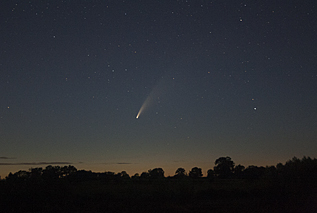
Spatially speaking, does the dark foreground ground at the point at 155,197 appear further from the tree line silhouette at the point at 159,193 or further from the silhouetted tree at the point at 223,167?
the silhouetted tree at the point at 223,167

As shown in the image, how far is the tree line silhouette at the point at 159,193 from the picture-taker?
737 inches

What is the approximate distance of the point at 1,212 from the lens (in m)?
16.6

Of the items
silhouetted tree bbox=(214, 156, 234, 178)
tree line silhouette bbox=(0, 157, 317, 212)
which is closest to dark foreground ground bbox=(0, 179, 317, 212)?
tree line silhouette bbox=(0, 157, 317, 212)

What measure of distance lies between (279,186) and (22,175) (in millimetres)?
24853

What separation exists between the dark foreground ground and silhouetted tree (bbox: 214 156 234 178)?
39.5 meters

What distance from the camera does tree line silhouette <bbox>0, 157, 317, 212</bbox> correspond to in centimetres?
1872

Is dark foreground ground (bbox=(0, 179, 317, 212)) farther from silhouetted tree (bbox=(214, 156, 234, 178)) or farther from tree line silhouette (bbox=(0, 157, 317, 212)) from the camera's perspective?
silhouetted tree (bbox=(214, 156, 234, 178))

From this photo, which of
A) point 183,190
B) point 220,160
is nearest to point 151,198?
point 183,190

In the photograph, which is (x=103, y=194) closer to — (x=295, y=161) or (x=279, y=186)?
(x=279, y=186)

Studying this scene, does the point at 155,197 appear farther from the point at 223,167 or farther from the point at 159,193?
the point at 223,167

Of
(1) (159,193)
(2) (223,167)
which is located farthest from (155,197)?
(2) (223,167)

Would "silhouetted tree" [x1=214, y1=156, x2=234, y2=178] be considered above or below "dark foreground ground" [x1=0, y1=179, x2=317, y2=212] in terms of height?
above

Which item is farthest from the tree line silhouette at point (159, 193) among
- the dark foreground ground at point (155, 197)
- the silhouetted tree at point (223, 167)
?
the silhouetted tree at point (223, 167)

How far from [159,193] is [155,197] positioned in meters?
0.92
